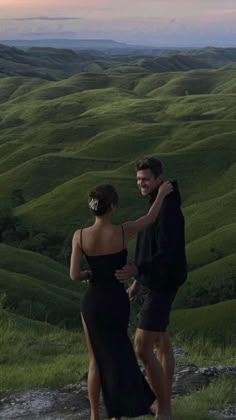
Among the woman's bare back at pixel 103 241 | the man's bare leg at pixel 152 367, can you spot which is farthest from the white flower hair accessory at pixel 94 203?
the man's bare leg at pixel 152 367

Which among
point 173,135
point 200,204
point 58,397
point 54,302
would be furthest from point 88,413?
→ point 173,135

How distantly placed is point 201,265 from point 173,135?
7045 cm

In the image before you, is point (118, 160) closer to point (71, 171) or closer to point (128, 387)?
point (71, 171)

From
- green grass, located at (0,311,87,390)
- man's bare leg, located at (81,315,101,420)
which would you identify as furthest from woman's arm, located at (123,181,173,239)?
green grass, located at (0,311,87,390)

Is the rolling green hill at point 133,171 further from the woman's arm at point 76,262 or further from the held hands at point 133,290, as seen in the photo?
the woman's arm at point 76,262

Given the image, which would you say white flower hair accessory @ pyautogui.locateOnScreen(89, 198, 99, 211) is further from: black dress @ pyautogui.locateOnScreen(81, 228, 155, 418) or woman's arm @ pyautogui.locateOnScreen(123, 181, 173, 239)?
black dress @ pyautogui.locateOnScreen(81, 228, 155, 418)

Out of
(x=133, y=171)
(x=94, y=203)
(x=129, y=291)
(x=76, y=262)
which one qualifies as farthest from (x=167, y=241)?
(x=133, y=171)

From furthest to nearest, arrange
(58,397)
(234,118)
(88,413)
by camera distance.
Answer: (234,118), (58,397), (88,413)

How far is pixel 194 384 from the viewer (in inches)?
467

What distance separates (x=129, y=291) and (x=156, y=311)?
22.9 inches

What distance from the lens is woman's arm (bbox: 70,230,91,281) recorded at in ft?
30.5

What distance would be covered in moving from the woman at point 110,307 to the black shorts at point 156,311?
1.74 ft

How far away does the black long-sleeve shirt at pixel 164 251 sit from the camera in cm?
956

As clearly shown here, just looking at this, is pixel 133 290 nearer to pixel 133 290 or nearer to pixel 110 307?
pixel 133 290
